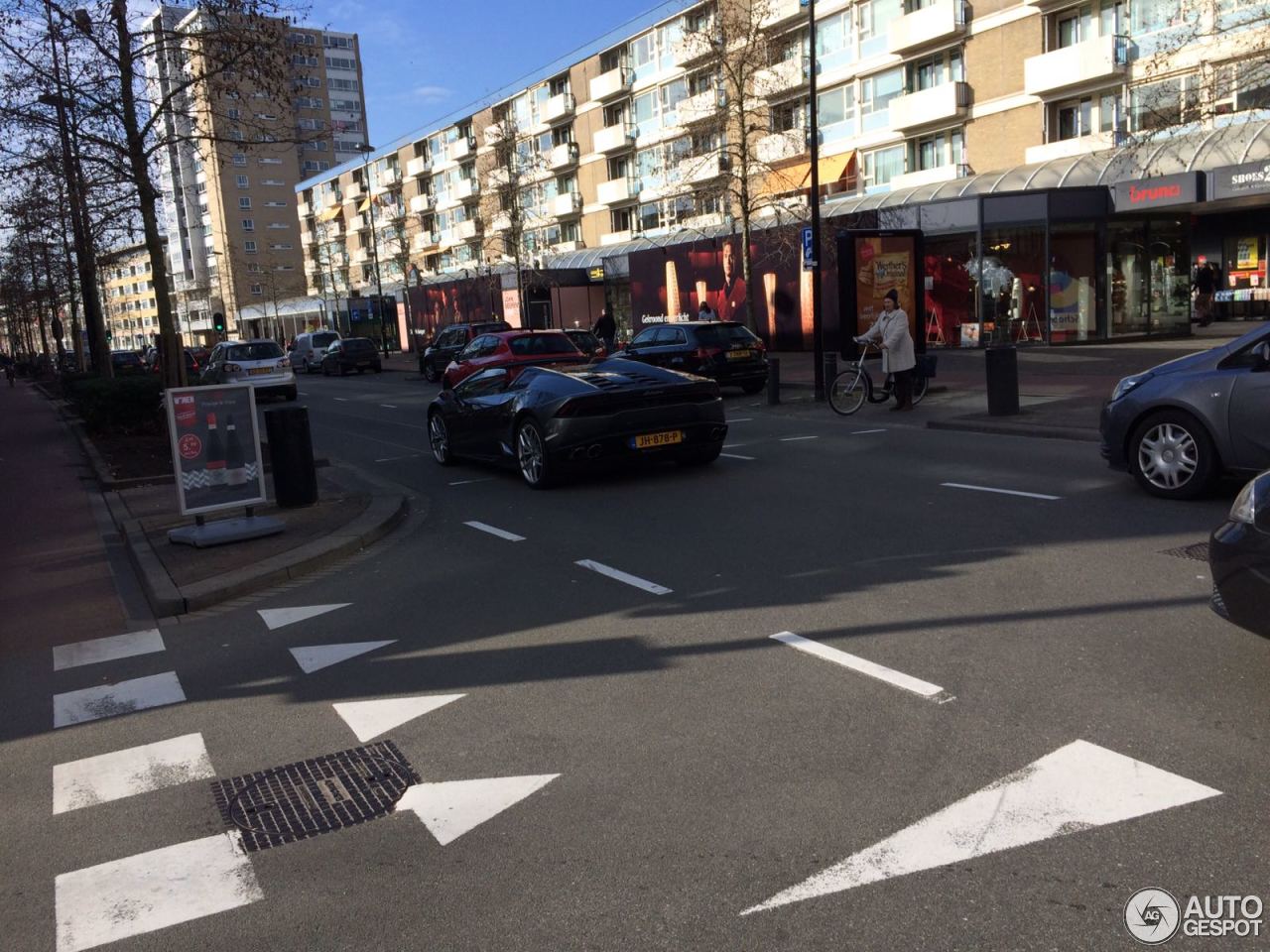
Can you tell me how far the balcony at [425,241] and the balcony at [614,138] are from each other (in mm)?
23263

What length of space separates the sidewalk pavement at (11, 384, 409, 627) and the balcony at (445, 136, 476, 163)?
5816cm

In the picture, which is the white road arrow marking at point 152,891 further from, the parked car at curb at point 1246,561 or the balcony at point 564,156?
the balcony at point 564,156

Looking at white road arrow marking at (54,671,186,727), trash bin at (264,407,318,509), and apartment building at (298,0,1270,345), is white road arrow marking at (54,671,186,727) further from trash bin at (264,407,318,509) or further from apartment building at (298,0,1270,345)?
apartment building at (298,0,1270,345)

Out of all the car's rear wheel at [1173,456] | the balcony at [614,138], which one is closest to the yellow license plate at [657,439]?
the car's rear wheel at [1173,456]

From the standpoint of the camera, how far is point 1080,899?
2.89 metres

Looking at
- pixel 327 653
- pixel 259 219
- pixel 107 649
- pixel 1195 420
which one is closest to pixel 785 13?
pixel 1195 420

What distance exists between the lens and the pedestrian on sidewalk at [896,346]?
48.6ft

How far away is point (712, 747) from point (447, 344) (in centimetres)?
3020

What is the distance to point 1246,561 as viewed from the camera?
4.05m

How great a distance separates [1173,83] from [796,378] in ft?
48.9

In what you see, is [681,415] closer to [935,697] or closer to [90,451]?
[935,697]

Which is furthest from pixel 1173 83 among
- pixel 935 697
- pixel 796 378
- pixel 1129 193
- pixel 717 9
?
pixel 935 697

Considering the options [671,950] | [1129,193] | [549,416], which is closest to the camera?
[671,950]

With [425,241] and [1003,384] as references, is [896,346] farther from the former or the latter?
[425,241]
